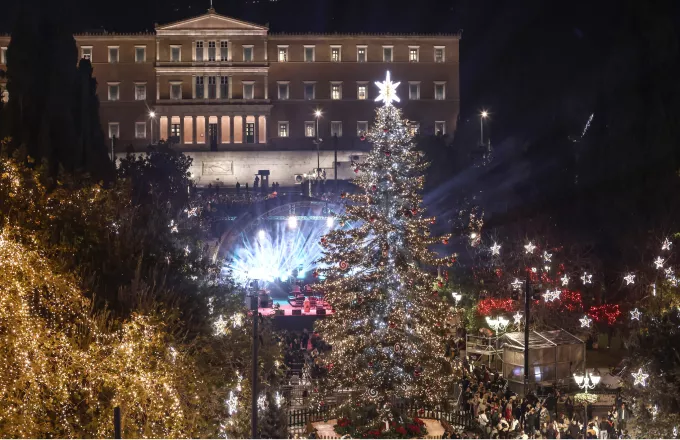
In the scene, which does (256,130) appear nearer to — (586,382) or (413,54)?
(413,54)

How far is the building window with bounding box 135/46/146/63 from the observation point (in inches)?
2437

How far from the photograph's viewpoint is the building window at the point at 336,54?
6250cm

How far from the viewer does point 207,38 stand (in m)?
61.8

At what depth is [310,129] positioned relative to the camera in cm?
6197

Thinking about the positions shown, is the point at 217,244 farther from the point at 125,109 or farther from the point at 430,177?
the point at 125,109

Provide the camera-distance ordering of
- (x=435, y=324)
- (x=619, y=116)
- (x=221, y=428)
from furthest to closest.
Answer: (x=619, y=116)
(x=435, y=324)
(x=221, y=428)

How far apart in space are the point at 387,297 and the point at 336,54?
47.4 metres

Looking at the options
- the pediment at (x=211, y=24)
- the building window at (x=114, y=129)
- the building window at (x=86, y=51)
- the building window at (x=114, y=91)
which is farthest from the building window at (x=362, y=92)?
the building window at (x=86, y=51)

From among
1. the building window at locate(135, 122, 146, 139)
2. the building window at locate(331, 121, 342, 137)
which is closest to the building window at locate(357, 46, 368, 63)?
the building window at locate(331, 121, 342, 137)

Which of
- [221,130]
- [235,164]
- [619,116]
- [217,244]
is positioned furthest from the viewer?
[221,130]

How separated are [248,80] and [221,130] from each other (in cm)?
433

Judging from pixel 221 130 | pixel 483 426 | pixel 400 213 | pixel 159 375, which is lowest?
pixel 483 426

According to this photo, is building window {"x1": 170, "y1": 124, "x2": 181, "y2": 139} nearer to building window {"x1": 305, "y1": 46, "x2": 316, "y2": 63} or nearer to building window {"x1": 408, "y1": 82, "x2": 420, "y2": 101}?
building window {"x1": 305, "y1": 46, "x2": 316, "y2": 63}

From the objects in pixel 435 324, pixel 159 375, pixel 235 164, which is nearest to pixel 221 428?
pixel 159 375
